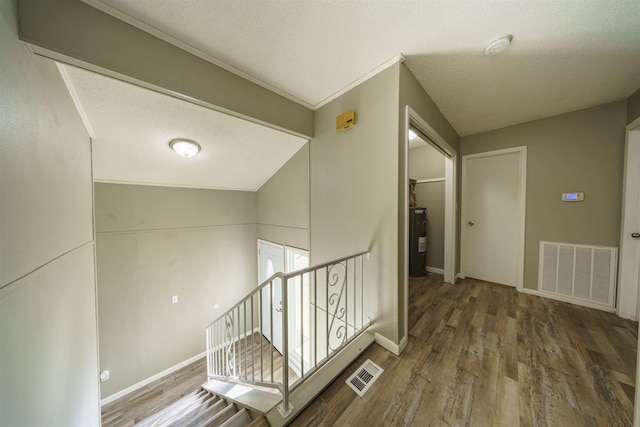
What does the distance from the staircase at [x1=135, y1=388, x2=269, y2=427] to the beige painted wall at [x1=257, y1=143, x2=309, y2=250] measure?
1.65m

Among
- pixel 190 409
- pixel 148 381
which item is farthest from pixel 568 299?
pixel 148 381

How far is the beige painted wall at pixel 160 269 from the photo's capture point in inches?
109

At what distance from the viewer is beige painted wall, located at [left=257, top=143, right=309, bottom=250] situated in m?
2.63

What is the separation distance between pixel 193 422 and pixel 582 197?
4.86m

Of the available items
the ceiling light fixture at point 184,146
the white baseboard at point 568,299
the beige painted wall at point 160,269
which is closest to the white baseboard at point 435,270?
the white baseboard at point 568,299

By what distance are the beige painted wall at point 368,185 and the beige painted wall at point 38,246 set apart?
1.90 metres

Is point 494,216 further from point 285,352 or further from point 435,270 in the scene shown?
point 285,352

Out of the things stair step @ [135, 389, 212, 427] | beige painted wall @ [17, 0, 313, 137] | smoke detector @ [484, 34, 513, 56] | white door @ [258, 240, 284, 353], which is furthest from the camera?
white door @ [258, 240, 284, 353]

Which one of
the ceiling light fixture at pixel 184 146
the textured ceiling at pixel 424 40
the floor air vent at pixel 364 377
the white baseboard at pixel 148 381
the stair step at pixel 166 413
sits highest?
the textured ceiling at pixel 424 40

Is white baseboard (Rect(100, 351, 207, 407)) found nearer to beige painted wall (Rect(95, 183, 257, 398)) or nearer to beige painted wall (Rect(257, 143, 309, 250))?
beige painted wall (Rect(95, 183, 257, 398))

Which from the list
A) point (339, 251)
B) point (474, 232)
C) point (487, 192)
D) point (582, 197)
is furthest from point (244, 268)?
point (582, 197)

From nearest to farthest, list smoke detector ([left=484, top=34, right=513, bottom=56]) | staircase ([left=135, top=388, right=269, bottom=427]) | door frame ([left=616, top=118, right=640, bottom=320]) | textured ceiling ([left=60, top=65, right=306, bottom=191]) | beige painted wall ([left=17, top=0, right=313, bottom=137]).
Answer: beige painted wall ([left=17, top=0, right=313, bottom=137])
staircase ([left=135, top=388, right=269, bottom=427])
smoke detector ([left=484, top=34, right=513, bottom=56])
textured ceiling ([left=60, top=65, right=306, bottom=191])
door frame ([left=616, top=118, right=640, bottom=320])

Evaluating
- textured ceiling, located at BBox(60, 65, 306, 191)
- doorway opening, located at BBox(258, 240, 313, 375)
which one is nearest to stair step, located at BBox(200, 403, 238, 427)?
doorway opening, located at BBox(258, 240, 313, 375)

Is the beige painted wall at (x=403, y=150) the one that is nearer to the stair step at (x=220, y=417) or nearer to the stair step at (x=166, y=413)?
the stair step at (x=220, y=417)
